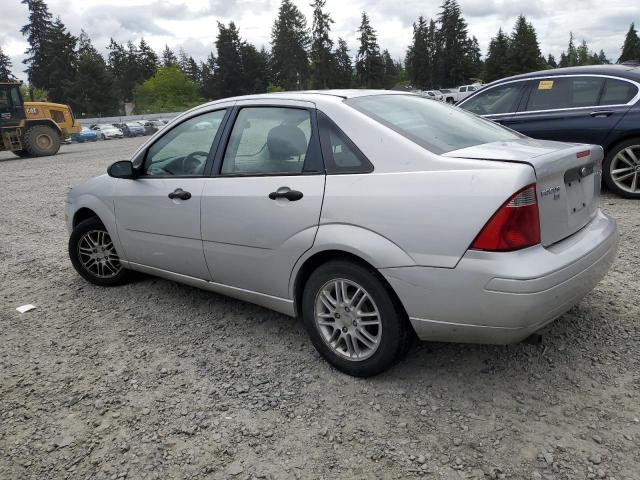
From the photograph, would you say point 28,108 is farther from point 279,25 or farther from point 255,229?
point 279,25

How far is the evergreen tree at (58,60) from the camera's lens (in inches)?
3029

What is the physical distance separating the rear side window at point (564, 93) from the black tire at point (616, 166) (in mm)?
671

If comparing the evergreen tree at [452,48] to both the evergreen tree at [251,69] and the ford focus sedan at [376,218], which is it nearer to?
the evergreen tree at [251,69]

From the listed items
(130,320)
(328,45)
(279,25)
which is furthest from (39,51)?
(130,320)

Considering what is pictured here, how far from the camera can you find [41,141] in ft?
73.0

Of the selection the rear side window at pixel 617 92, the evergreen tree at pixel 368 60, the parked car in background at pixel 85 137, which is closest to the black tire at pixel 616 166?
the rear side window at pixel 617 92

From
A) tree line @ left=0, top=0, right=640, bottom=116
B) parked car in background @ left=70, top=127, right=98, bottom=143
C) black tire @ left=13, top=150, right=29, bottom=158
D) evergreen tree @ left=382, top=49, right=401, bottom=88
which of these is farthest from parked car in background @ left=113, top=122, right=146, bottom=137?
evergreen tree @ left=382, top=49, right=401, bottom=88

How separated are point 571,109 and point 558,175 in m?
4.87

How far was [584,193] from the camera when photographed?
292 cm

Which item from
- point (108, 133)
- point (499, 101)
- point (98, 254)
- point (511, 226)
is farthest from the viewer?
point (108, 133)

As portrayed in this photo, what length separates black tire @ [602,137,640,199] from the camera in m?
6.25

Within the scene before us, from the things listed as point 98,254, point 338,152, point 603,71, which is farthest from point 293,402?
point 603,71

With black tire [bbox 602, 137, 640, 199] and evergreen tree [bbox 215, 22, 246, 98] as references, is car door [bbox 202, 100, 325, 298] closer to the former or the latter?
black tire [bbox 602, 137, 640, 199]

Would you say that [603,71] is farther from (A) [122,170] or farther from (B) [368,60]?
(B) [368,60]
